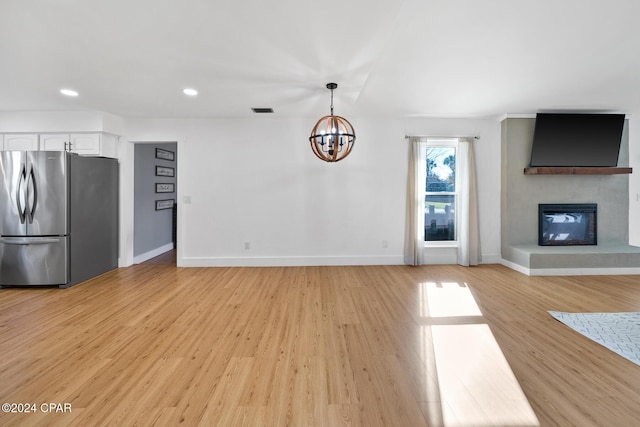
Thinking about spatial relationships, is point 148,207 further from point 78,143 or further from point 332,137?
point 332,137

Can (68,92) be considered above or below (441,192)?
above

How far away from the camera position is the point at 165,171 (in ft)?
21.0

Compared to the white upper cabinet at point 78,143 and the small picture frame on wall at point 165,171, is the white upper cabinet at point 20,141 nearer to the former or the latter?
the white upper cabinet at point 78,143

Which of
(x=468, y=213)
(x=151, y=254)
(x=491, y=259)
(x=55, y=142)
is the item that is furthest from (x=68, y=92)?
(x=491, y=259)

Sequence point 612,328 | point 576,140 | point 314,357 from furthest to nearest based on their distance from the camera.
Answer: point 576,140, point 612,328, point 314,357

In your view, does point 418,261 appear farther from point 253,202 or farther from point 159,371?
point 159,371

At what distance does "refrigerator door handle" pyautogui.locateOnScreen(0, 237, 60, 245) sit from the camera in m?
3.86

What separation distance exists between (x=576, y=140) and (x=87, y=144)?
26.2ft

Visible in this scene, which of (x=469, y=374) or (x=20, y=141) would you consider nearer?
(x=469, y=374)

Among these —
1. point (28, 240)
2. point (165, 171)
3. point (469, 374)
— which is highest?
point (165, 171)

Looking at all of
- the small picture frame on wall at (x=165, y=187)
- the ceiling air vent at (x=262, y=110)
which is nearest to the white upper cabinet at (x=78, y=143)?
the small picture frame on wall at (x=165, y=187)

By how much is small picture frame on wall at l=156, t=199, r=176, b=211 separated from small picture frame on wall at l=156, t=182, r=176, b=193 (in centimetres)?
22

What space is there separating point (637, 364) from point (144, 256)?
21.8 feet

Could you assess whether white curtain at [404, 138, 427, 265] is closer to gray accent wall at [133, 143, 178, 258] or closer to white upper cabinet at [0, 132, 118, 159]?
gray accent wall at [133, 143, 178, 258]
